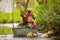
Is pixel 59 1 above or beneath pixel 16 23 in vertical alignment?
above

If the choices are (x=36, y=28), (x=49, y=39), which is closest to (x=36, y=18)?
(x=36, y=28)

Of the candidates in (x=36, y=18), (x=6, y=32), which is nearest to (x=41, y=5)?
(x=36, y=18)

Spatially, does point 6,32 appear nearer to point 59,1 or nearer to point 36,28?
point 36,28

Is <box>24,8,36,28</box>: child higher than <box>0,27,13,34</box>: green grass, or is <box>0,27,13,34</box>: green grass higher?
<box>24,8,36,28</box>: child

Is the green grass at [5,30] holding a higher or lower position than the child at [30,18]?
lower

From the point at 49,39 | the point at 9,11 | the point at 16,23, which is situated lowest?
the point at 49,39

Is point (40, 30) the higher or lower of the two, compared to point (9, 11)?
lower

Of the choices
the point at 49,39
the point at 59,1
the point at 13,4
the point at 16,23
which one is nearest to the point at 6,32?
the point at 16,23

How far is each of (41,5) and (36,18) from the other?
0.39ft

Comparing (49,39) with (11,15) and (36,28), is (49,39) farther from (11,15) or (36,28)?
(11,15)

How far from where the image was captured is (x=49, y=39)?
3.36ft

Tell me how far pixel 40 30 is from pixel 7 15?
0.99ft

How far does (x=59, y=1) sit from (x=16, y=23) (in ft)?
1.33

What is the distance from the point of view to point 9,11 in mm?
1025
